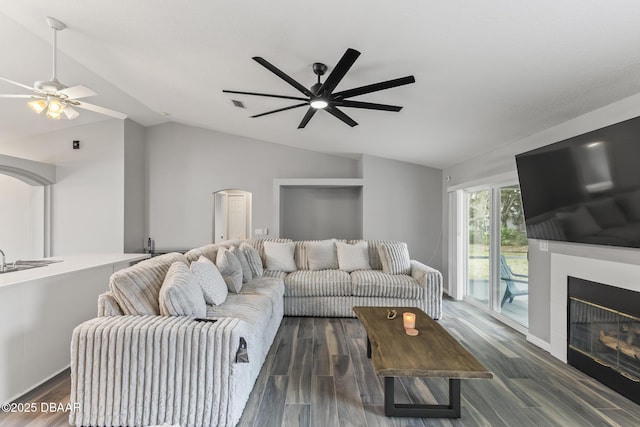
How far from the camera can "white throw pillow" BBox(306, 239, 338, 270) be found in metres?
4.47

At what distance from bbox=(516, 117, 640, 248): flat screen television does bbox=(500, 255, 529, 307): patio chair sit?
78cm

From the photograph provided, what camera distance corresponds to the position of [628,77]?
6.55ft

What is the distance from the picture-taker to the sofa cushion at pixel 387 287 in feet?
12.8

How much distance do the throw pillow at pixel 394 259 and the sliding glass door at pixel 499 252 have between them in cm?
111

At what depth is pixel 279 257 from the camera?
4.43 m

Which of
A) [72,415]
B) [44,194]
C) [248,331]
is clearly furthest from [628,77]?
[44,194]

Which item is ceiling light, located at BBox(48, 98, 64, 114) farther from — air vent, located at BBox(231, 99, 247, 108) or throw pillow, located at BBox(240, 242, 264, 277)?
throw pillow, located at BBox(240, 242, 264, 277)

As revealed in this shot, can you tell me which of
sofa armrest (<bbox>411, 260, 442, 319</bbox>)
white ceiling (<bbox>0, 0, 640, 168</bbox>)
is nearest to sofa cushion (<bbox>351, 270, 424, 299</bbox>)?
sofa armrest (<bbox>411, 260, 442, 319</bbox>)

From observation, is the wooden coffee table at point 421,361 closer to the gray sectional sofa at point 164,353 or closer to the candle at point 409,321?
the candle at point 409,321

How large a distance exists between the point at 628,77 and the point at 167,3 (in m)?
3.18

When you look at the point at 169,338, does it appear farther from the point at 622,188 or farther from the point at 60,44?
the point at 60,44

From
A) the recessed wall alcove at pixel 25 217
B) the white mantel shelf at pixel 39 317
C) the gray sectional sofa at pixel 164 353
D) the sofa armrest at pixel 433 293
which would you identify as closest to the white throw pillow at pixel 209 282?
the gray sectional sofa at pixel 164 353

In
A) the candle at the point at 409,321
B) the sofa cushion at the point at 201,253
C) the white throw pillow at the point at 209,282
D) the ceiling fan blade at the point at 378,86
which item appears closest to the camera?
the ceiling fan blade at the point at 378,86

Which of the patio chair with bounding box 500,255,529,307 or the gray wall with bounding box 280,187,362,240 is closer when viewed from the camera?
the patio chair with bounding box 500,255,529,307
